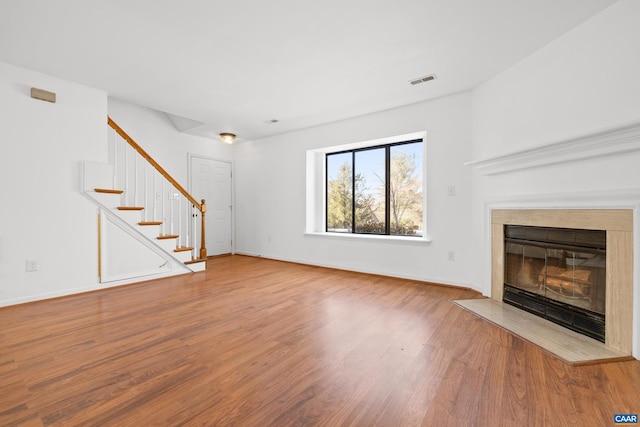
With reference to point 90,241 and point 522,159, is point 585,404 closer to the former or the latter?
point 522,159

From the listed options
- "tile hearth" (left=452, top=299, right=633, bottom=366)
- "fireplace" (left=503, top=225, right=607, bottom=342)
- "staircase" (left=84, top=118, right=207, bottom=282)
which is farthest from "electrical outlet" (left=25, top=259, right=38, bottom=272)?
"fireplace" (left=503, top=225, right=607, bottom=342)

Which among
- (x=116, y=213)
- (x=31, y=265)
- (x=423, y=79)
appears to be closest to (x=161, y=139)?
(x=116, y=213)

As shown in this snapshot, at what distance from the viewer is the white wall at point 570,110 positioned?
80.7 inches

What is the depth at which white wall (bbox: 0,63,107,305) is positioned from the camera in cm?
305

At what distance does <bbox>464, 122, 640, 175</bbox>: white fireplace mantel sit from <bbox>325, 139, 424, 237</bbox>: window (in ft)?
4.57

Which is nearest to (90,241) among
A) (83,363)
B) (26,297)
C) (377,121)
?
(26,297)

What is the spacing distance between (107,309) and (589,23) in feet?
17.0

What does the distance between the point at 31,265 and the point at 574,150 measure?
5.55 metres

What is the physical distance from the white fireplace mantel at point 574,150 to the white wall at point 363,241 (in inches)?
29.6

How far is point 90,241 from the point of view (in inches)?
142

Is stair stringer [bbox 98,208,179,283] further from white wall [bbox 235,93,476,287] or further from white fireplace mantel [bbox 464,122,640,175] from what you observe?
white fireplace mantel [bbox 464,122,640,175]

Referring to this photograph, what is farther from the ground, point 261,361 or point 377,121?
point 377,121

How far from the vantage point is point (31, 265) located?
317 cm

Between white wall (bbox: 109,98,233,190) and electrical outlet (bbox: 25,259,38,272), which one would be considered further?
white wall (bbox: 109,98,233,190)
